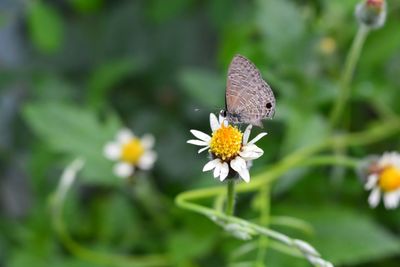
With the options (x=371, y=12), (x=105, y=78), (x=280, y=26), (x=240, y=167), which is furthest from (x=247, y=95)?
(x=105, y=78)

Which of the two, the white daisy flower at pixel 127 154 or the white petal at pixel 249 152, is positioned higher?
the white daisy flower at pixel 127 154

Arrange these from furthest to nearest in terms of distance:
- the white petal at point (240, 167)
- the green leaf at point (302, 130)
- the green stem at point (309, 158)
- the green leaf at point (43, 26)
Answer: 1. the green leaf at point (43, 26)
2. the green leaf at point (302, 130)
3. the green stem at point (309, 158)
4. the white petal at point (240, 167)

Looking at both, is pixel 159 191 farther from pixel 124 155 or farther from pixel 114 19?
pixel 114 19

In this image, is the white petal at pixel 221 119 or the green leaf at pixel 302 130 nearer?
the white petal at pixel 221 119

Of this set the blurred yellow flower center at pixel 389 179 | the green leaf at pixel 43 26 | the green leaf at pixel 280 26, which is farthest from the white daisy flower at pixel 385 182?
the green leaf at pixel 43 26

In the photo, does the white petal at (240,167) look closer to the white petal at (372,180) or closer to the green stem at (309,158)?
the green stem at (309,158)

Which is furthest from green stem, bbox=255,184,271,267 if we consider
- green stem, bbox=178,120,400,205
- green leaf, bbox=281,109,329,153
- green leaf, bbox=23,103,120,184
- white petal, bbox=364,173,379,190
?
green leaf, bbox=23,103,120,184

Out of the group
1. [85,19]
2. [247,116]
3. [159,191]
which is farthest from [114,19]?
[247,116]

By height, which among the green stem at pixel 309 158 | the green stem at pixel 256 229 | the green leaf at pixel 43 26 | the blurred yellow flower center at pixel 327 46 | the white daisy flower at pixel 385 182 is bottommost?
the green stem at pixel 256 229
